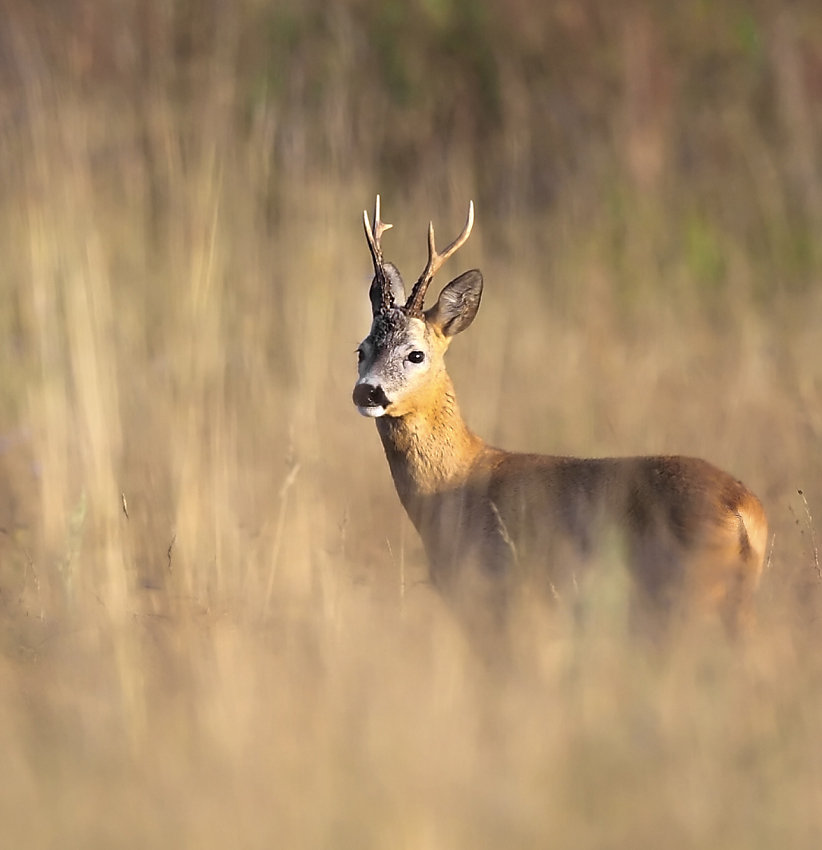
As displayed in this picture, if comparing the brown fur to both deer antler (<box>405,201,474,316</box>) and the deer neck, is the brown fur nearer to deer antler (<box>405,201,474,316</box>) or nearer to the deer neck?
the deer neck

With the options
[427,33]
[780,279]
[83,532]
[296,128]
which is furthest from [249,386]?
[427,33]

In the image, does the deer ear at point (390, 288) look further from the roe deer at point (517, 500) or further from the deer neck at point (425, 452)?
the deer neck at point (425, 452)

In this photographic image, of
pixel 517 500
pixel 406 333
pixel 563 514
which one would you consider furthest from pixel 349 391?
pixel 563 514

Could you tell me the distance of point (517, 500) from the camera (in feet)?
13.9

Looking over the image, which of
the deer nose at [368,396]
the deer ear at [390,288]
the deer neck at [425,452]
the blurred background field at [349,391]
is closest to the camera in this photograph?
the blurred background field at [349,391]

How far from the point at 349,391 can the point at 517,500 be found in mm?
2037

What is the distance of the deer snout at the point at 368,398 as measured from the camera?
4.27 m

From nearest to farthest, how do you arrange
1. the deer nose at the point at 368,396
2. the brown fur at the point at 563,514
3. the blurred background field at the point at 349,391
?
the blurred background field at the point at 349,391, the brown fur at the point at 563,514, the deer nose at the point at 368,396

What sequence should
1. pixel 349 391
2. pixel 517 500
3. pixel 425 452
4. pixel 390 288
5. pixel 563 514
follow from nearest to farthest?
1. pixel 563 514
2. pixel 517 500
3. pixel 425 452
4. pixel 390 288
5. pixel 349 391

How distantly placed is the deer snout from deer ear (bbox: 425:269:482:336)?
52 centimetres

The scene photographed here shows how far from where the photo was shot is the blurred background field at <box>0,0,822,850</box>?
2545 mm

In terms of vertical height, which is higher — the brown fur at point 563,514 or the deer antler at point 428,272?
the deer antler at point 428,272

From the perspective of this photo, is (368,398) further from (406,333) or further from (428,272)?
(428,272)

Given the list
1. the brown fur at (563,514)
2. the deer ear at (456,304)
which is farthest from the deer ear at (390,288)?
the brown fur at (563,514)
